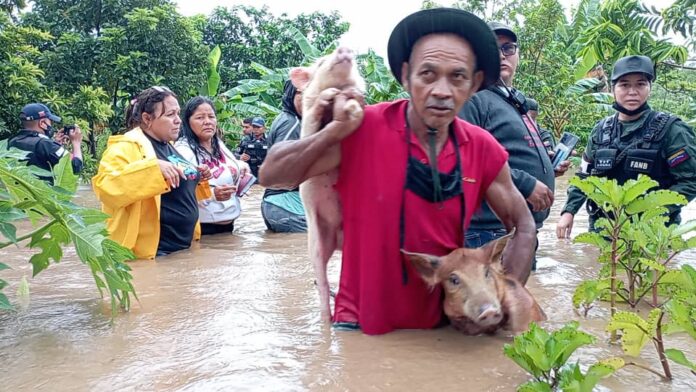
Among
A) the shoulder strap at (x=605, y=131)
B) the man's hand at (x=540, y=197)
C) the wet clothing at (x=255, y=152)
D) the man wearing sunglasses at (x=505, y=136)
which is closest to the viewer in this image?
the man's hand at (x=540, y=197)

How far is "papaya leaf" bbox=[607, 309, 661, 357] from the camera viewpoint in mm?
2205

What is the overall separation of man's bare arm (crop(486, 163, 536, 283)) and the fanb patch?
2.69 metres

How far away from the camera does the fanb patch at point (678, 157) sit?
476 cm

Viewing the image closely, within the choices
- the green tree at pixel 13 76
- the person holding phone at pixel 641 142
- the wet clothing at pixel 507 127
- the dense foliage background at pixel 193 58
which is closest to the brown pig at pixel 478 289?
the wet clothing at pixel 507 127

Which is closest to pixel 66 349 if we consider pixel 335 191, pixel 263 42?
pixel 335 191

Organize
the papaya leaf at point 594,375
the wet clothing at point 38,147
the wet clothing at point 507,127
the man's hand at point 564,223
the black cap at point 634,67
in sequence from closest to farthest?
the papaya leaf at point 594,375
the wet clothing at point 507,127
the black cap at point 634,67
the man's hand at point 564,223
the wet clothing at point 38,147

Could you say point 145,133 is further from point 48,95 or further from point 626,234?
point 48,95

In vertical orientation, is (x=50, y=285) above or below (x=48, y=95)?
below

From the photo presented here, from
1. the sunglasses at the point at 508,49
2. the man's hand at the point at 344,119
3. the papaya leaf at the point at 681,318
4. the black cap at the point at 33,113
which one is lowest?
the papaya leaf at the point at 681,318

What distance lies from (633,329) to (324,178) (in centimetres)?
138

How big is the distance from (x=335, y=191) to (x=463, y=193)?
57 centimetres

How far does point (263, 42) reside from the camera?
24.3 m

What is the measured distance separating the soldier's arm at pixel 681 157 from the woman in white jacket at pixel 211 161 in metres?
4.03

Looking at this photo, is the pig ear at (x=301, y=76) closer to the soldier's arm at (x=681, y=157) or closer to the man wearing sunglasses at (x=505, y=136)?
the man wearing sunglasses at (x=505, y=136)
